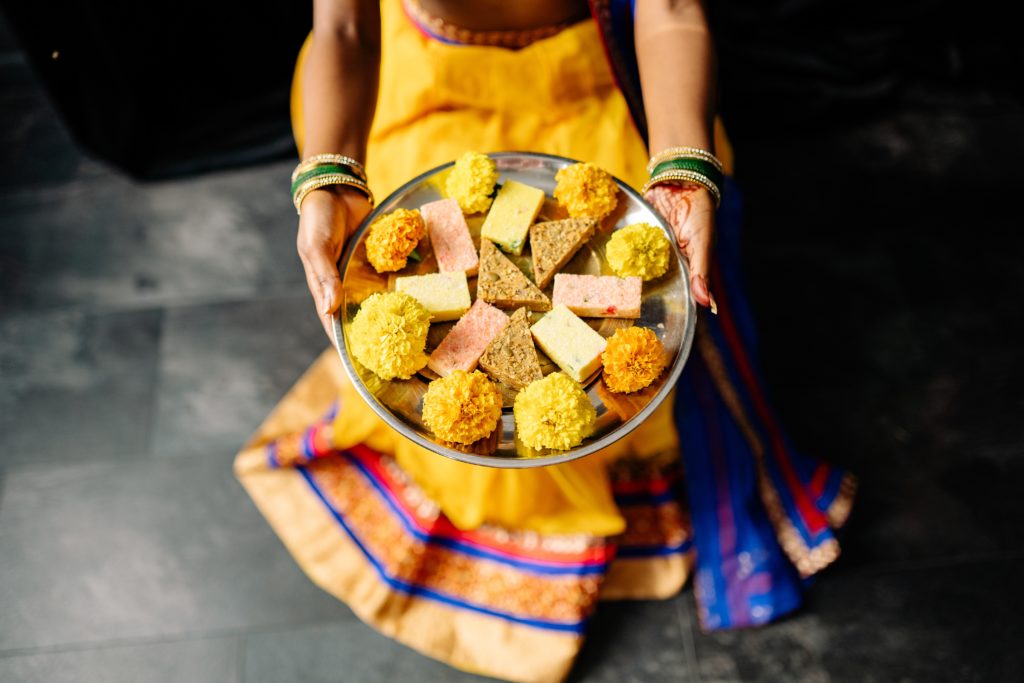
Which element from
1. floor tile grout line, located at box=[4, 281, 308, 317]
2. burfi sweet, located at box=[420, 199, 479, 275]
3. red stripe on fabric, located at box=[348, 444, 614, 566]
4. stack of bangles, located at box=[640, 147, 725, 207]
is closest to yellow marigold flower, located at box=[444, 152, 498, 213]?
burfi sweet, located at box=[420, 199, 479, 275]

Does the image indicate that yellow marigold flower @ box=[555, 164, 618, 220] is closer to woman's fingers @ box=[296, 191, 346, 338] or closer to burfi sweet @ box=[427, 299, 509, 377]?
burfi sweet @ box=[427, 299, 509, 377]

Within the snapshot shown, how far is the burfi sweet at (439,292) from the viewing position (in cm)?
108

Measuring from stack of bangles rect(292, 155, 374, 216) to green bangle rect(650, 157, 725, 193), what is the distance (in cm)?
47

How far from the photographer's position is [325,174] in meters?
1.15

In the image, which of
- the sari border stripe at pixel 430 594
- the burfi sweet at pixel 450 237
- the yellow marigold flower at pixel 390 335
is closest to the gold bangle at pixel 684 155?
the burfi sweet at pixel 450 237

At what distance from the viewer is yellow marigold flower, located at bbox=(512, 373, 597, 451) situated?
0.95m

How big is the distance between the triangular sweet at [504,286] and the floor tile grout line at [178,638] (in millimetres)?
861

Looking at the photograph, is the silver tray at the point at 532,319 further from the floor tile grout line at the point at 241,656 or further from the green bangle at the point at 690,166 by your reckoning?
the floor tile grout line at the point at 241,656

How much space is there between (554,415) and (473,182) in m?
0.39

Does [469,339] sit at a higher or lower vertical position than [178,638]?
higher

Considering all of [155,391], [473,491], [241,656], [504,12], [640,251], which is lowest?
[241,656]

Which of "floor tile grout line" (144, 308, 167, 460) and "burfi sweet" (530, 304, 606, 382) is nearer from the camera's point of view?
"burfi sweet" (530, 304, 606, 382)

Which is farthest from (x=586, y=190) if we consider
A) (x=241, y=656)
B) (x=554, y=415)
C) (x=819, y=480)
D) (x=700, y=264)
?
(x=241, y=656)

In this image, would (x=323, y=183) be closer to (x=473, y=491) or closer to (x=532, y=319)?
(x=532, y=319)
